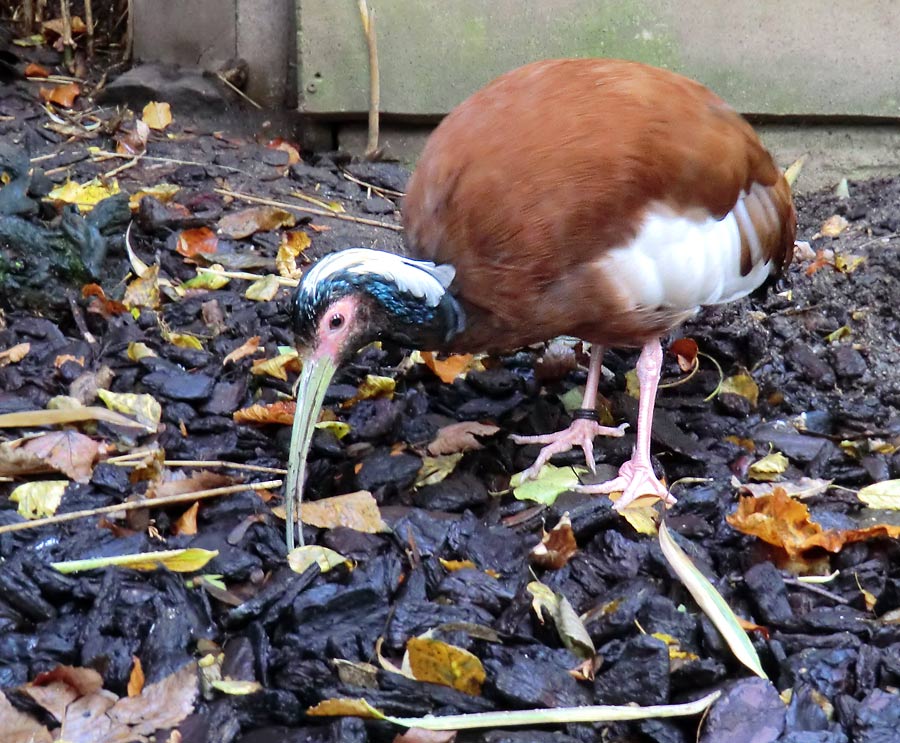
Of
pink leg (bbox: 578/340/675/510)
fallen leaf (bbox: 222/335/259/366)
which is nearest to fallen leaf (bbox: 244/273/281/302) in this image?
fallen leaf (bbox: 222/335/259/366)

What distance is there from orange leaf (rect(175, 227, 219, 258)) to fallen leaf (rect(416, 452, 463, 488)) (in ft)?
5.33

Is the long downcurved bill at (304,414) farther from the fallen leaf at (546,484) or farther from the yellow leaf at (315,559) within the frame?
the fallen leaf at (546,484)

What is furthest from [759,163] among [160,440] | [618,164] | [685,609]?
[160,440]

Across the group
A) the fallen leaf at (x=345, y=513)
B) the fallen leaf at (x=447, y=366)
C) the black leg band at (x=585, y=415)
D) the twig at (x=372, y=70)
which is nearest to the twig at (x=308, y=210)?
the twig at (x=372, y=70)

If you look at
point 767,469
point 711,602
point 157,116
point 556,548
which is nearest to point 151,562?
point 556,548

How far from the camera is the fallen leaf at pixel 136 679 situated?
203 centimetres

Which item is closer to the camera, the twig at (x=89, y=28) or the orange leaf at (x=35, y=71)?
the orange leaf at (x=35, y=71)

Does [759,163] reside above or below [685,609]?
above

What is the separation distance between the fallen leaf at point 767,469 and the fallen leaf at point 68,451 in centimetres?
196

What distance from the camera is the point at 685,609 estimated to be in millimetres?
2346

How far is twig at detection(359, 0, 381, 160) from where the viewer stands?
180 inches

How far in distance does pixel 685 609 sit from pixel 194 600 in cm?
118

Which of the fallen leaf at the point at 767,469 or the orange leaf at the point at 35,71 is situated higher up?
the orange leaf at the point at 35,71

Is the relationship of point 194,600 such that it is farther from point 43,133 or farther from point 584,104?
point 43,133
